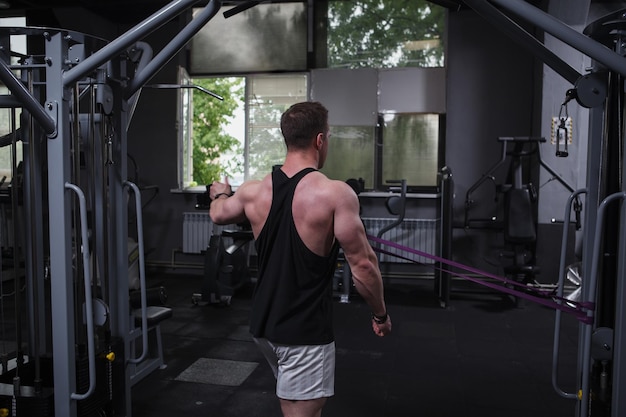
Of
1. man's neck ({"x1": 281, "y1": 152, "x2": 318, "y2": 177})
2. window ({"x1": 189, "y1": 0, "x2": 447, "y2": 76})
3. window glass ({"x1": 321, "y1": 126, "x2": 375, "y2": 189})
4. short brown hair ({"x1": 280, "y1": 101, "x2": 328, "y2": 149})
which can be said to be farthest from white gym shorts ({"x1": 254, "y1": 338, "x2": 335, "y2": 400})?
window ({"x1": 189, "y1": 0, "x2": 447, "y2": 76})

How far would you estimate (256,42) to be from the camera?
6.52 metres

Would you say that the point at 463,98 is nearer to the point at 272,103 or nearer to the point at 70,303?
the point at 272,103

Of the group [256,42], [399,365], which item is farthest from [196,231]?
[399,365]

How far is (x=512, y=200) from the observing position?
5.10 meters

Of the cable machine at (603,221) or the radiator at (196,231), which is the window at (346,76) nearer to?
the radiator at (196,231)

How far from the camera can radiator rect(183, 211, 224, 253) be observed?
649 cm

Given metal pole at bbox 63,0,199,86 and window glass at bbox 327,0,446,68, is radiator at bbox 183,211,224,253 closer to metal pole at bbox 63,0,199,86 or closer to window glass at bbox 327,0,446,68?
window glass at bbox 327,0,446,68

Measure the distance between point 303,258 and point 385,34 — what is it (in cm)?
511

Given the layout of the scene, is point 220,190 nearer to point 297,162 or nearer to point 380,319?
point 297,162

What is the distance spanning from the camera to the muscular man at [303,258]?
1.75 metres

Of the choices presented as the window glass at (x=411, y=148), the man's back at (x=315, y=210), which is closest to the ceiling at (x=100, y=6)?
the window glass at (x=411, y=148)

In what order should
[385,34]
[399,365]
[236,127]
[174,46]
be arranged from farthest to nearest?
1. [236,127]
2. [385,34]
3. [399,365]
4. [174,46]

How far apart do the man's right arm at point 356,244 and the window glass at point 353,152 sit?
4609 mm

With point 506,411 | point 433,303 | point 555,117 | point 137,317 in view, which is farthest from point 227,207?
point 555,117
